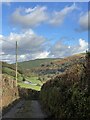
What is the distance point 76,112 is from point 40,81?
80931 millimetres

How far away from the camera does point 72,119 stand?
1202cm

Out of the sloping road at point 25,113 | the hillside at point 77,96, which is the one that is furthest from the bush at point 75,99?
the sloping road at point 25,113

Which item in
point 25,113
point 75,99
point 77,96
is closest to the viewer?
point 77,96

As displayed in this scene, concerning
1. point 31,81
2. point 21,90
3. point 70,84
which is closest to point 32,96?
point 21,90

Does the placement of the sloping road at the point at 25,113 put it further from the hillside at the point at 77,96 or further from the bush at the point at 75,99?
the hillside at the point at 77,96

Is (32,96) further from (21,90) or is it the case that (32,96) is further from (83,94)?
(83,94)

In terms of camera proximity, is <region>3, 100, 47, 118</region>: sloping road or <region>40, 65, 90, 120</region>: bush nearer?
<region>40, 65, 90, 120</region>: bush

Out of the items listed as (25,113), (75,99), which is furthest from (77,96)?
(25,113)

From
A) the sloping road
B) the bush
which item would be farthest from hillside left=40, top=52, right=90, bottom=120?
the sloping road

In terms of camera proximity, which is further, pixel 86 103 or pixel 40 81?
pixel 40 81

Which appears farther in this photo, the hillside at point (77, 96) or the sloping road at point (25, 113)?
the sloping road at point (25, 113)

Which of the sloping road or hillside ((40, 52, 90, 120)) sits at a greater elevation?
hillside ((40, 52, 90, 120))

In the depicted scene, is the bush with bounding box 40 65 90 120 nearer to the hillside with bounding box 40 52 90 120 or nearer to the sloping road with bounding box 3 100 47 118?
the hillside with bounding box 40 52 90 120

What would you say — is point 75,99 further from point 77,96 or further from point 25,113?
point 25,113
